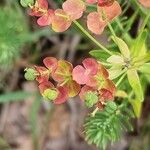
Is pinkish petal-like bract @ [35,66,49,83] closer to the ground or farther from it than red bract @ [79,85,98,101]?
farther from it

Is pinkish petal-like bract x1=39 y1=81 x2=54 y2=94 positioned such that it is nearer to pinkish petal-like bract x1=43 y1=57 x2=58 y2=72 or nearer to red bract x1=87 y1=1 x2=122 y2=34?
pinkish petal-like bract x1=43 y1=57 x2=58 y2=72

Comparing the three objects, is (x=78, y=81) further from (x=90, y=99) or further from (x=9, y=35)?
(x=9, y=35)

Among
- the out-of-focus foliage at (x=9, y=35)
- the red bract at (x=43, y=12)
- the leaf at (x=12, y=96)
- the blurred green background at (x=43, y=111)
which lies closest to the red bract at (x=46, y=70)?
the red bract at (x=43, y=12)

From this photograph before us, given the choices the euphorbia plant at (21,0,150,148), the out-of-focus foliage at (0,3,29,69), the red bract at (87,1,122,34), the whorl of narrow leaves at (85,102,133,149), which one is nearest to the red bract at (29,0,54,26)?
the euphorbia plant at (21,0,150,148)

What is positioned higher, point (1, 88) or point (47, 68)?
point (47, 68)

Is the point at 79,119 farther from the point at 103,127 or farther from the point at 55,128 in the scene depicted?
the point at 103,127

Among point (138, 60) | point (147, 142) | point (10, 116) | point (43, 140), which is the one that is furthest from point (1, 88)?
point (138, 60)

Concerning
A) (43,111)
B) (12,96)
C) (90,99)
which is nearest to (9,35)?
(12,96)
